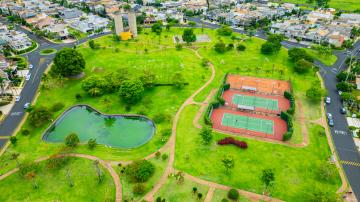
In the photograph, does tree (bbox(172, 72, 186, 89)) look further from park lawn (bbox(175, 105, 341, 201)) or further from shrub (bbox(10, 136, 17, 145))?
shrub (bbox(10, 136, 17, 145))

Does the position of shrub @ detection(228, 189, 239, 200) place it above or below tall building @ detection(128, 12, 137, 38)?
below

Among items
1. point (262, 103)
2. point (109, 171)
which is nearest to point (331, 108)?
point (262, 103)

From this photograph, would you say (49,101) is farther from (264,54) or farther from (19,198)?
(264,54)

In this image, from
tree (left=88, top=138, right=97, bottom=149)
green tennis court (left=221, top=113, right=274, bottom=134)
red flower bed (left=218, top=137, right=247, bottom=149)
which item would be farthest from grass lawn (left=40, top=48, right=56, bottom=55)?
red flower bed (left=218, top=137, right=247, bottom=149)

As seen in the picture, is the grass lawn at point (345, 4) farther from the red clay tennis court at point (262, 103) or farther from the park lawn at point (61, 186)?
the park lawn at point (61, 186)

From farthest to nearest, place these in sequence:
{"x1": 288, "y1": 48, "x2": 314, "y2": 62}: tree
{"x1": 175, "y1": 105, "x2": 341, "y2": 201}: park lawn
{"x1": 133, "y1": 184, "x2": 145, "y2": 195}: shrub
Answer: {"x1": 288, "y1": 48, "x2": 314, "y2": 62}: tree → {"x1": 175, "y1": 105, "x2": 341, "y2": 201}: park lawn → {"x1": 133, "y1": 184, "x2": 145, "y2": 195}: shrub

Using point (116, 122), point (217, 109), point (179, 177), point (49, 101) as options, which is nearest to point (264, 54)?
point (217, 109)

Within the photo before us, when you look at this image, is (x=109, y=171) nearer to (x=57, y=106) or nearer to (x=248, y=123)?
(x=57, y=106)

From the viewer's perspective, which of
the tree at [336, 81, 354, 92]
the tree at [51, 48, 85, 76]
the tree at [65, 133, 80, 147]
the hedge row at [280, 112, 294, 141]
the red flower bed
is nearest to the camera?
the tree at [65, 133, 80, 147]
